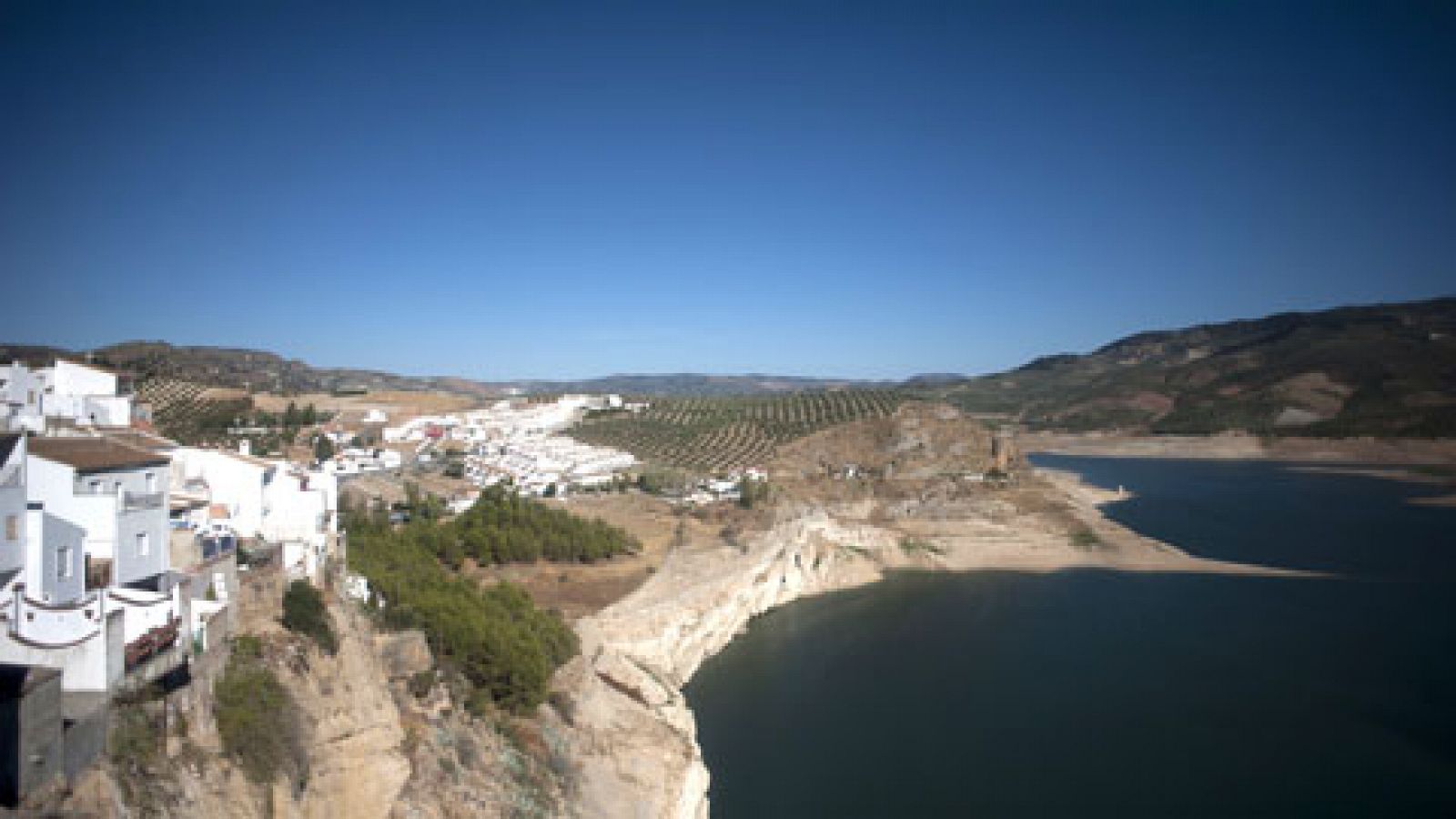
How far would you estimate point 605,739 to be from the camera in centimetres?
1850

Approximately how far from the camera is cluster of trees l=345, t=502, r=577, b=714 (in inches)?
633

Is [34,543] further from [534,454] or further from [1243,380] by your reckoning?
[1243,380]

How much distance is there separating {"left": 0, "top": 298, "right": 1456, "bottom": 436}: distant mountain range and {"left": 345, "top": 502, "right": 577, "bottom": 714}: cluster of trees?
36.1 meters

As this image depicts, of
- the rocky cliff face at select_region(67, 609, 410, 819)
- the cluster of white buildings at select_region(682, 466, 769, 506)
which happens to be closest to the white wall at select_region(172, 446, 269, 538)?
the rocky cliff face at select_region(67, 609, 410, 819)

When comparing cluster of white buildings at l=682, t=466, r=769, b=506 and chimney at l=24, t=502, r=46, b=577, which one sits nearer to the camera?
chimney at l=24, t=502, r=46, b=577

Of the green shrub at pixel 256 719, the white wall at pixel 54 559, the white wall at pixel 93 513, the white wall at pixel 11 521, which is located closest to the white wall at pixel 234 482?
the white wall at pixel 93 513

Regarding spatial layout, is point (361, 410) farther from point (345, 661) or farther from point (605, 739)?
point (345, 661)

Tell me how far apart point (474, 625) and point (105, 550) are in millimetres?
7543

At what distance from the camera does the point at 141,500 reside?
11008mm

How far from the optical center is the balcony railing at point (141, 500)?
1054cm

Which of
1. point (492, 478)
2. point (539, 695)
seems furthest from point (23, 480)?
point (492, 478)

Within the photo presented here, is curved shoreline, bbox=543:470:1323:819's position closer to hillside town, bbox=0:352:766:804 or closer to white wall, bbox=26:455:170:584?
hillside town, bbox=0:352:766:804

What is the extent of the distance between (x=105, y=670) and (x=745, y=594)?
90.7 ft

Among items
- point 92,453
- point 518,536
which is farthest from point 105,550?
point 518,536
